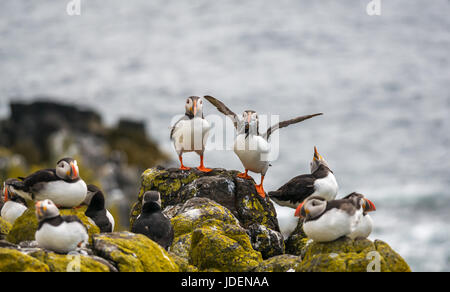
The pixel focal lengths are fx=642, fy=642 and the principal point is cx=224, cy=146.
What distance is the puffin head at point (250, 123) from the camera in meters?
13.6

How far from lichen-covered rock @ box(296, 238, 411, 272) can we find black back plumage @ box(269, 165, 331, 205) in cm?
260

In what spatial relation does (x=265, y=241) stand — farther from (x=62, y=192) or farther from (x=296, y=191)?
(x=62, y=192)

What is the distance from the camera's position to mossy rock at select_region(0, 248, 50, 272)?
920 cm

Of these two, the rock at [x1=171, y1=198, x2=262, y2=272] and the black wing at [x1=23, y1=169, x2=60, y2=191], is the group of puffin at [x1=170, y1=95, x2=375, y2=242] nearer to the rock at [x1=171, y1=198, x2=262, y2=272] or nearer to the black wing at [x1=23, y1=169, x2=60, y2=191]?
the rock at [x1=171, y1=198, x2=262, y2=272]

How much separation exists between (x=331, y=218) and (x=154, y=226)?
326cm

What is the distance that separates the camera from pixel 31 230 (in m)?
11.2

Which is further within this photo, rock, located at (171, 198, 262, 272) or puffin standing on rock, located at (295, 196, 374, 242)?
rock, located at (171, 198, 262, 272)

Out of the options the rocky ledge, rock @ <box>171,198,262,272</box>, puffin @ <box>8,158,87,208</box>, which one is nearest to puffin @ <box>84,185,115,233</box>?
the rocky ledge

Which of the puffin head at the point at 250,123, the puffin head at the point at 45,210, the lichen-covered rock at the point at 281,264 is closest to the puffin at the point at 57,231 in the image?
the puffin head at the point at 45,210

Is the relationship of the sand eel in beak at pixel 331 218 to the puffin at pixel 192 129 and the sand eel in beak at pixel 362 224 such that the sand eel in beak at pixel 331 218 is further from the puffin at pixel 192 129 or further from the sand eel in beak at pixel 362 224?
the puffin at pixel 192 129

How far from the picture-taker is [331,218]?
10.1m

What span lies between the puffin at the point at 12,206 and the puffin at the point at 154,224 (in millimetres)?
3072

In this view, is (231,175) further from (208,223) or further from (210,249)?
(210,249)
